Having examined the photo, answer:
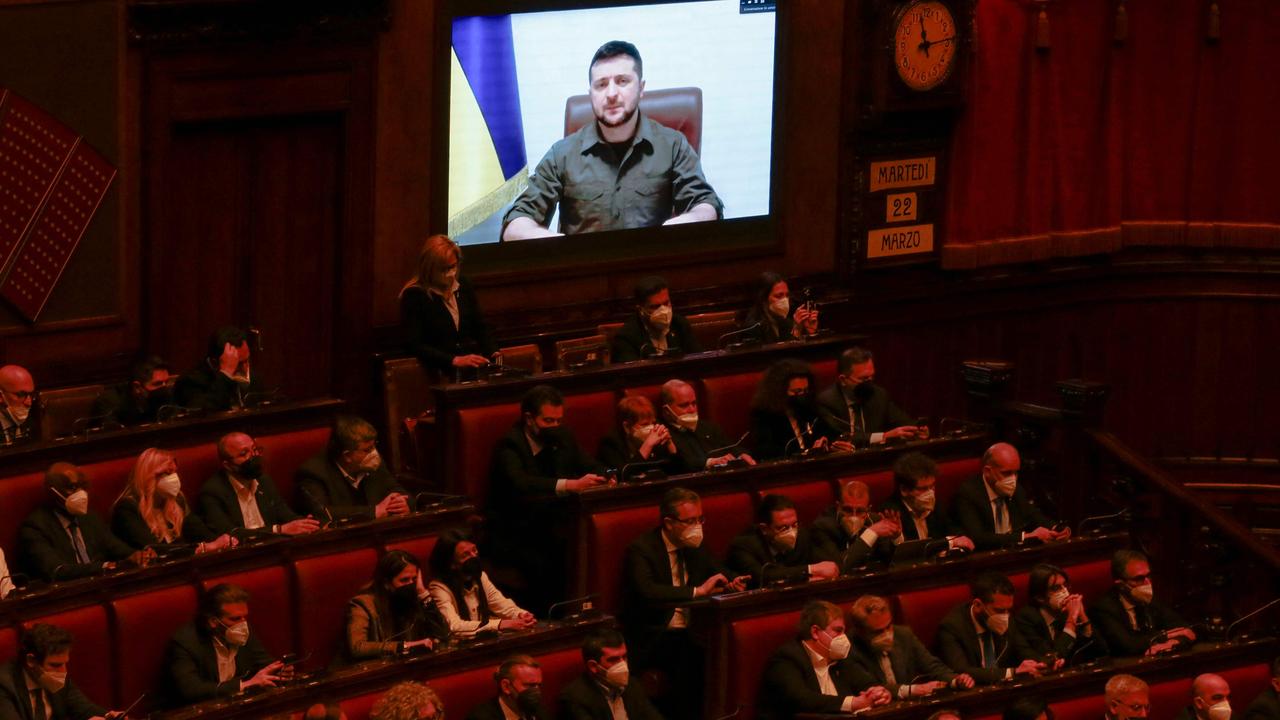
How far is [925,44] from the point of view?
8266 mm

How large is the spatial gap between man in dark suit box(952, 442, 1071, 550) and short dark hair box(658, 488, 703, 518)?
1121 mm

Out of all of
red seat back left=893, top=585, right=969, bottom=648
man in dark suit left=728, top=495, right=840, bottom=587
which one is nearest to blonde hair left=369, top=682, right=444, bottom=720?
man in dark suit left=728, top=495, right=840, bottom=587

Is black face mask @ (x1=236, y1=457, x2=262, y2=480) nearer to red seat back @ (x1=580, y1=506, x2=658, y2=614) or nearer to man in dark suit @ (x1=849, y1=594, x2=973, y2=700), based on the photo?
red seat back @ (x1=580, y1=506, x2=658, y2=614)

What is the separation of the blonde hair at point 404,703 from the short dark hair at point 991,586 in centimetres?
183

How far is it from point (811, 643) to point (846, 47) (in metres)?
3.54

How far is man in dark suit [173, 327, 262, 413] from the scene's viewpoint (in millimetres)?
6137

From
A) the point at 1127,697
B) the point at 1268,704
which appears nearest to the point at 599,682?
the point at 1127,697

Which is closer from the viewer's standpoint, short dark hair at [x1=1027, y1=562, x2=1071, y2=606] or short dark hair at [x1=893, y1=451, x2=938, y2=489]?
short dark hair at [x1=1027, y1=562, x2=1071, y2=606]

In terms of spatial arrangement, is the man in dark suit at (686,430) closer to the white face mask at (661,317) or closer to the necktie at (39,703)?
the white face mask at (661,317)

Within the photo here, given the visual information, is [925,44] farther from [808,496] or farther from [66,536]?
[66,536]

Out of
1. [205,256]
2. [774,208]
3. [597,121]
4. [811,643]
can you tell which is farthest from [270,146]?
[811,643]

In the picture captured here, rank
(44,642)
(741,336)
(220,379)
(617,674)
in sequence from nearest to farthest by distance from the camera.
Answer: (44,642)
(617,674)
(220,379)
(741,336)

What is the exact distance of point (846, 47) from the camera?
27.2 ft

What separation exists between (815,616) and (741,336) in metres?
2.21
